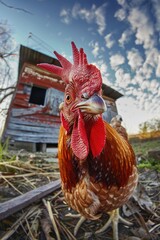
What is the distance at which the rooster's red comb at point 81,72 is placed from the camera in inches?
47.1

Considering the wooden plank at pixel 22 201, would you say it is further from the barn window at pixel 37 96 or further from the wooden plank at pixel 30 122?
the barn window at pixel 37 96

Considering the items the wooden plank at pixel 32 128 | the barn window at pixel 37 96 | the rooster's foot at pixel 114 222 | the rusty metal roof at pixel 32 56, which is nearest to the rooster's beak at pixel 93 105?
the rooster's foot at pixel 114 222

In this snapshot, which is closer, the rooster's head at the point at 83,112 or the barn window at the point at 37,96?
the rooster's head at the point at 83,112

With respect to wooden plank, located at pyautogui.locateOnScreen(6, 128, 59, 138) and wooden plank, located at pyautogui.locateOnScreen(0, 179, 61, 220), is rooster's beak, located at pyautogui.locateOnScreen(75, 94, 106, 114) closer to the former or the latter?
wooden plank, located at pyautogui.locateOnScreen(0, 179, 61, 220)

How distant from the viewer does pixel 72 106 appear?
1266 millimetres

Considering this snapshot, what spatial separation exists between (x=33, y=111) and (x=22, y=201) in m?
7.49

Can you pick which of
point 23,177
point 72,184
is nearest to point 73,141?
point 72,184

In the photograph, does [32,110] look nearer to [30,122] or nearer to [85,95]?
[30,122]

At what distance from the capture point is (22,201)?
5.88ft

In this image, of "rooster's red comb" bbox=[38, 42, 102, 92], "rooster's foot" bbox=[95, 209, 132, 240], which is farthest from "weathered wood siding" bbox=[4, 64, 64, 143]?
"rooster's red comb" bbox=[38, 42, 102, 92]

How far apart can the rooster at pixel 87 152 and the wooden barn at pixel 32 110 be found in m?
7.62

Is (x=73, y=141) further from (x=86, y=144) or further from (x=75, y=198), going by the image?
(x=75, y=198)

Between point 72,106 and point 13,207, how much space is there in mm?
1102

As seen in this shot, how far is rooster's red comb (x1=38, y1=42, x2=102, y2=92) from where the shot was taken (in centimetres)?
120
